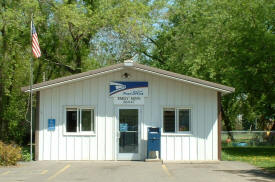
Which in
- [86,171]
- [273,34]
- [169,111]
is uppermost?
[273,34]

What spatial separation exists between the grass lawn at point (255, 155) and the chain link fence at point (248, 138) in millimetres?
346

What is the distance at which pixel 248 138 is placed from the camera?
26.0 metres

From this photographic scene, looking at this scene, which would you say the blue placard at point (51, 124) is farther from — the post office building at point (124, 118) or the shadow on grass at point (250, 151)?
the shadow on grass at point (250, 151)

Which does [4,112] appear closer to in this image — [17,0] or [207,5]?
[17,0]

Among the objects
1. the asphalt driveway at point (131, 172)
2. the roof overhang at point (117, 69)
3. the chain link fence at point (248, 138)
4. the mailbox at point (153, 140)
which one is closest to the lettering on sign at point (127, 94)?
the roof overhang at point (117, 69)

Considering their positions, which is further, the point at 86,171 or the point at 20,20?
the point at 20,20

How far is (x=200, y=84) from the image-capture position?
18406mm

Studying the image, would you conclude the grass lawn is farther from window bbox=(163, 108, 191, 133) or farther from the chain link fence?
window bbox=(163, 108, 191, 133)

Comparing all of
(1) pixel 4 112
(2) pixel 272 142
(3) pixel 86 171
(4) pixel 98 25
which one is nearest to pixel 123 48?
(4) pixel 98 25

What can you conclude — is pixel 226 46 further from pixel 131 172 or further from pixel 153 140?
pixel 131 172

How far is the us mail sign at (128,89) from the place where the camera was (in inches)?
741

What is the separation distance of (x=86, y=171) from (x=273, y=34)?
13.7 metres

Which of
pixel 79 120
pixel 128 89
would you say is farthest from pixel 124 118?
pixel 79 120

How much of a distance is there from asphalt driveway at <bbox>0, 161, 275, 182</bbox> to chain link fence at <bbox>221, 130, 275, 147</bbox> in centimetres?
738
